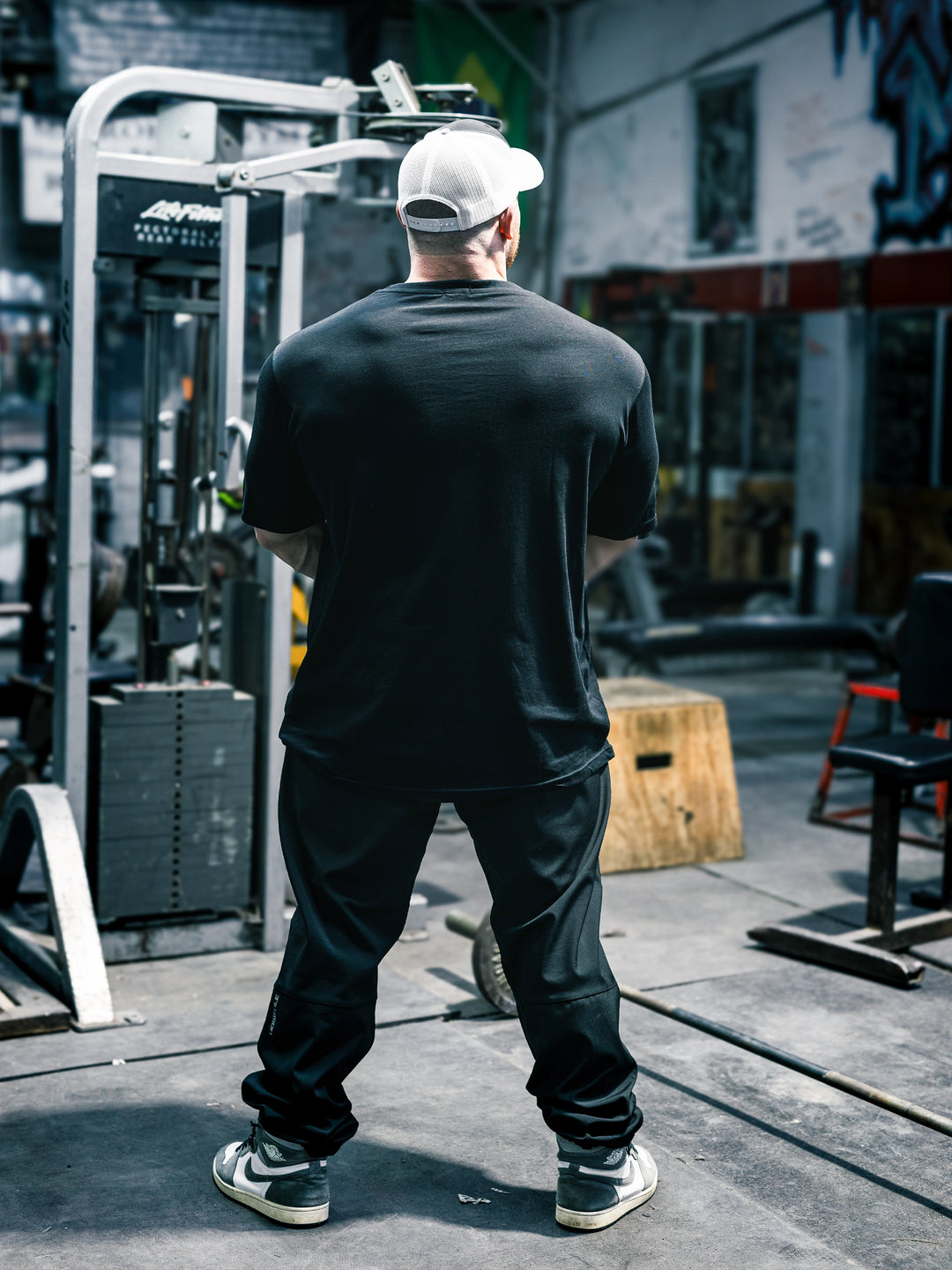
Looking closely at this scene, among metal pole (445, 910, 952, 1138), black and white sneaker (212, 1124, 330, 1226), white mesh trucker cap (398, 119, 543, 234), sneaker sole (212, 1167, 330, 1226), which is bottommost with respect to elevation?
sneaker sole (212, 1167, 330, 1226)

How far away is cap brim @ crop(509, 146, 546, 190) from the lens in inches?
93.4

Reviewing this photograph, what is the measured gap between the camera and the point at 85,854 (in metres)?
3.84

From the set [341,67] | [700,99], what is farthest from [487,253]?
[341,67]

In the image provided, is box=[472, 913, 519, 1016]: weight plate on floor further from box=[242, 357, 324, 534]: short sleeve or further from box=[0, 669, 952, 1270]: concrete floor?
box=[242, 357, 324, 534]: short sleeve

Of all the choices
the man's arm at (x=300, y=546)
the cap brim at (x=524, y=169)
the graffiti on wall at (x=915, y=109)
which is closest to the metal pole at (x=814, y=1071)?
the man's arm at (x=300, y=546)

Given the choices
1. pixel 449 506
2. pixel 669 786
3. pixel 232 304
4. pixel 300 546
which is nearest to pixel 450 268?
pixel 449 506

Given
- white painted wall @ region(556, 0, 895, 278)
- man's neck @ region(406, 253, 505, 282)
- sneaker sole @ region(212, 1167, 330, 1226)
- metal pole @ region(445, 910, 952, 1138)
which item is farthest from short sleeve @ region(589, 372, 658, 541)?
white painted wall @ region(556, 0, 895, 278)

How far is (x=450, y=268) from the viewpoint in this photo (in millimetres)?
2369

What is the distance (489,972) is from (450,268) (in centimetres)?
178

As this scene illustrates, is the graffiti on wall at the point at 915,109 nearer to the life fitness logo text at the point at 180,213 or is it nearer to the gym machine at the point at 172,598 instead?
the gym machine at the point at 172,598

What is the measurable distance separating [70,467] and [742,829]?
9.25 ft

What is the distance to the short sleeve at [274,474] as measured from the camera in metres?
2.39

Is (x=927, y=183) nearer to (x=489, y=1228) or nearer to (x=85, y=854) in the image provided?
(x=85, y=854)

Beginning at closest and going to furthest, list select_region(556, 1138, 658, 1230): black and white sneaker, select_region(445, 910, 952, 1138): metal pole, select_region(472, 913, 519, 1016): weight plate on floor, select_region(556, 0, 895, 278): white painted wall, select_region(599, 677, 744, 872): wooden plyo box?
select_region(556, 1138, 658, 1230): black and white sneaker
select_region(445, 910, 952, 1138): metal pole
select_region(472, 913, 519, 1016): weight plate on floor
select_region(599, 677, 744, 872): wooden plyo box
select_region(556, 0, 895, 278): white painted wall
